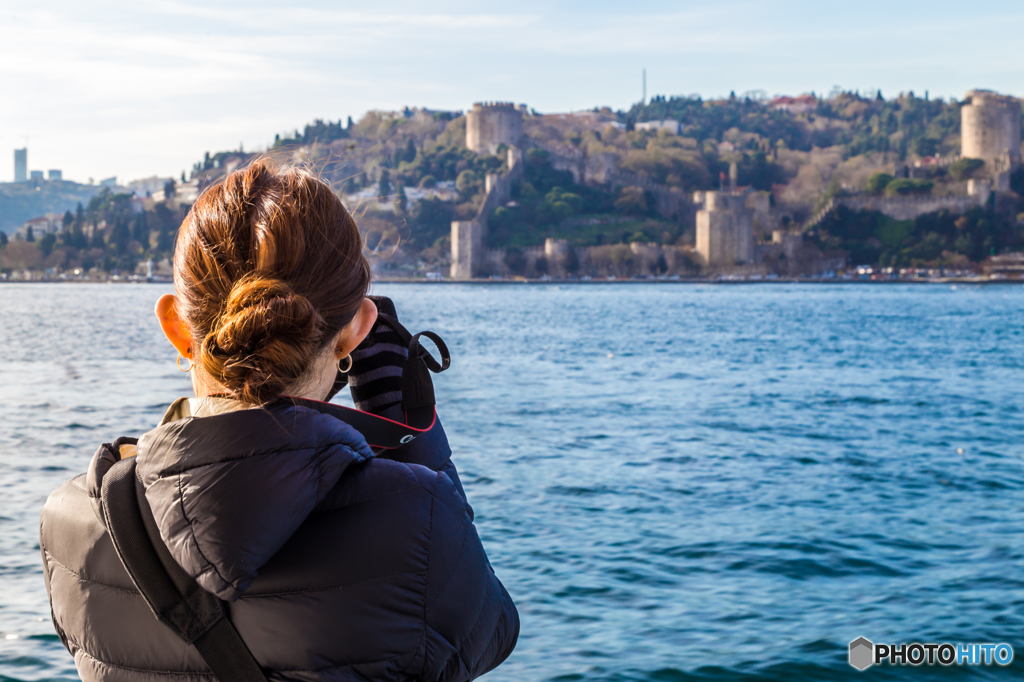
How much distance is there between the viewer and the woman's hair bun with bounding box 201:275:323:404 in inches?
35.6

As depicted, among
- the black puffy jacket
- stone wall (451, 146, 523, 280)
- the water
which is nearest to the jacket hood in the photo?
the black puffy jacket

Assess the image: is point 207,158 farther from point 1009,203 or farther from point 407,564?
point 407,564

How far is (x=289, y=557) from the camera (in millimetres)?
898

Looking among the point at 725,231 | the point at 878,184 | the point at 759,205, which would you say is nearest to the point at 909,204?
the point at 878,184

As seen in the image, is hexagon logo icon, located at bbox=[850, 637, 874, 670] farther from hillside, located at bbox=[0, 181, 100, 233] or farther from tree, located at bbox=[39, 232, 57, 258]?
hillside, located at bbox=[0, 181, 100, 233]

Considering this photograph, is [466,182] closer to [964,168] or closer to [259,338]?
[964,168]

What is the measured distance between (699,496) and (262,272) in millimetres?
7288

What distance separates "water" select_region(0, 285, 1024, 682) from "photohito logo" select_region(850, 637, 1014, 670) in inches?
3.1

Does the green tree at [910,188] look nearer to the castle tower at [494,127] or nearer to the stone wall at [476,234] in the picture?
the stone wall at [476,234]

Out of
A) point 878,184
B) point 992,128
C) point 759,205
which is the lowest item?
point 759,205

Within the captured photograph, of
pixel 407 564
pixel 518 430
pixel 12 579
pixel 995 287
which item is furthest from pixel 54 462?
pixel 995 287

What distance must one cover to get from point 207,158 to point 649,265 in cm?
4940

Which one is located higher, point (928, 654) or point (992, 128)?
point (992, 128)

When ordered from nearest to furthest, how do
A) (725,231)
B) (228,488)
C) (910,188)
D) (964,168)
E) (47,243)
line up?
(228,488)
(725,231)
(964,168)
(910,188)
(47,243)
